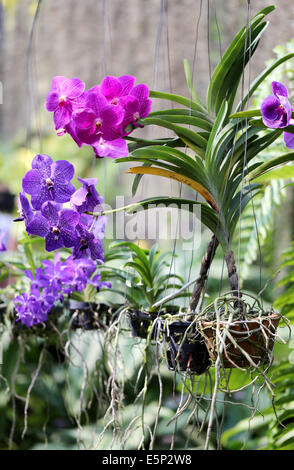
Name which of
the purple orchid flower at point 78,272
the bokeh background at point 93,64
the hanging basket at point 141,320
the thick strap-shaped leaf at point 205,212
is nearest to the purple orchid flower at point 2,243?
the purple orchid flower at point 78,272

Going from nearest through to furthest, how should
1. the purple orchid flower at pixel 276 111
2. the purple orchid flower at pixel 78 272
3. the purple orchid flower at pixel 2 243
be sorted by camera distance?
1. the purple orchid flower at pixel 276 111
2. the purple orchid flower at pixel 78 272
3. the purple orchid flower at pixel 2 243

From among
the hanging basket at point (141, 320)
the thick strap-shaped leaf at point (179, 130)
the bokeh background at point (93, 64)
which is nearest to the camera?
the thick strap-shaped leaf at point (179, 130)

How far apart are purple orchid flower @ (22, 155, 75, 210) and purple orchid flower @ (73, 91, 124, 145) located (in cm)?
9

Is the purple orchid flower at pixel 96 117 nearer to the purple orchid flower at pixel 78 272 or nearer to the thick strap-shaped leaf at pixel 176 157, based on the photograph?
the thick strap-shaped leaf at pixel 176 157

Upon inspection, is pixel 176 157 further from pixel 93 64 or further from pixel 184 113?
pixel 93 64

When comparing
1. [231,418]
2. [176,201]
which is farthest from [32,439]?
[176,201]

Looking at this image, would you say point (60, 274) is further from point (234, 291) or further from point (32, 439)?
point (32, 439)

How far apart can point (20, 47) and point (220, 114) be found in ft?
16.8

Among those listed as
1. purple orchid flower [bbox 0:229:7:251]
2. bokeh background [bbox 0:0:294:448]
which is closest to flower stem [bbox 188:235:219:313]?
purple orchid flower [bbox 0:229:7:251]

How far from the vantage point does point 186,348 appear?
0.98 meters

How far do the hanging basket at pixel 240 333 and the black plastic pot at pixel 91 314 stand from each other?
19.4 inches

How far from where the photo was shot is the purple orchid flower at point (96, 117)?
906 millimetres

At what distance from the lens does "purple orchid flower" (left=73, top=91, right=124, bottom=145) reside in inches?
35.7

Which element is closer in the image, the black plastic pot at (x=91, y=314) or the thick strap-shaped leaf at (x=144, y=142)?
the thick strap-shaped leaf at (x=144, y=142)
